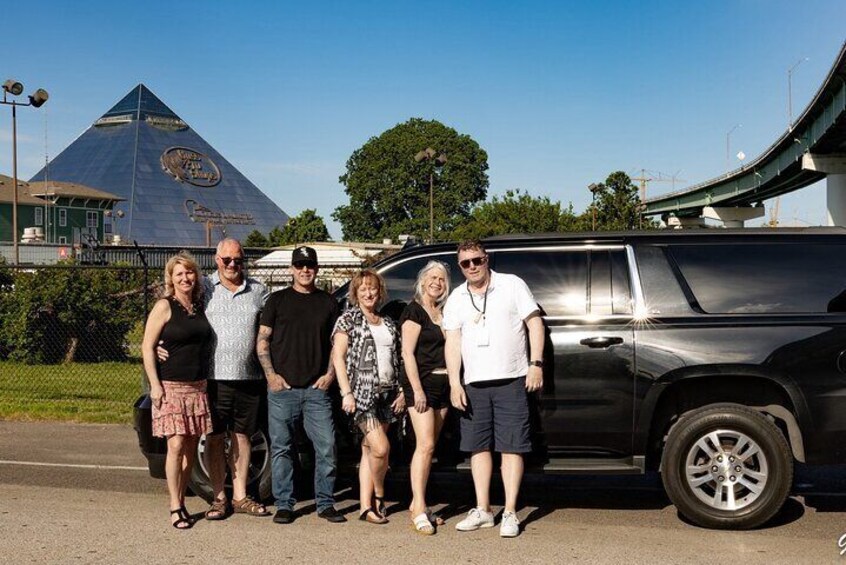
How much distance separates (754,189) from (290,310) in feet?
190

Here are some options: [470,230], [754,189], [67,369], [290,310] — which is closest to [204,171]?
[470,230]

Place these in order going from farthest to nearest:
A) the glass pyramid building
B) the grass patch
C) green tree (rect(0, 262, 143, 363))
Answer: the glass pyramid building
green tree (rect(0, 262, 143, 363))
the grass patch

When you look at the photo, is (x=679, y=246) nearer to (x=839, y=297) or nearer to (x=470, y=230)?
(x=839, y=297)

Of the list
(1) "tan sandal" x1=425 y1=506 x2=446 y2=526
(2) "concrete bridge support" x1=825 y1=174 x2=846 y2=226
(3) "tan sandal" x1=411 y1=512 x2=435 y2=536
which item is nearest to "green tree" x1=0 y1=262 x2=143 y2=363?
(1) "tan sandal" x1=425 y1=506 x2=446 y2=526

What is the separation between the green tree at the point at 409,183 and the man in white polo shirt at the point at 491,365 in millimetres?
86646

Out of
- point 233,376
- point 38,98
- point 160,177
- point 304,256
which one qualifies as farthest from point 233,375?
point 160,177

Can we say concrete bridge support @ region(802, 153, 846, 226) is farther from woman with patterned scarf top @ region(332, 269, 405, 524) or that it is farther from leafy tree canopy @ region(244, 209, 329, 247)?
leafy tree canopy @ region(244, 209, 329, 247)

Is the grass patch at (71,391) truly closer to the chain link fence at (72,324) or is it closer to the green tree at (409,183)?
the chain link fence at (72,324)

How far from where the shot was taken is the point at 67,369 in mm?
16703

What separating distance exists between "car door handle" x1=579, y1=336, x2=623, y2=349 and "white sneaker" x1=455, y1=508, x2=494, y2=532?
126cm

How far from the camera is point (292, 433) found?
247 inches

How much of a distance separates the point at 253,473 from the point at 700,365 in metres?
3.20

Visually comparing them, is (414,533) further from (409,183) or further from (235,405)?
(409,183)

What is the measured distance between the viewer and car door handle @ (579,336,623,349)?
6031 mm
